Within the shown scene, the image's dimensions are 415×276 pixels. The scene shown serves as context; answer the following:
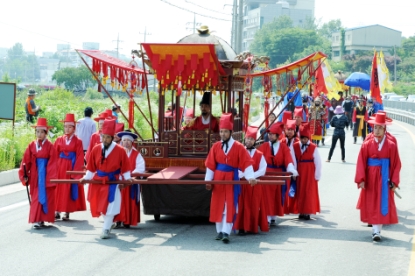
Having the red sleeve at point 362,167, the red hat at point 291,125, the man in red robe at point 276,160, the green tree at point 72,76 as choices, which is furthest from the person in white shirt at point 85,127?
the green tree at point 72,76

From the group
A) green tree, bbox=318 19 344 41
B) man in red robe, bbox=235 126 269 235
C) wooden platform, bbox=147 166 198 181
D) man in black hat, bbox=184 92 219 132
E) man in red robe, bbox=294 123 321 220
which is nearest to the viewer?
wooden platform, bbox=147 166 198 181

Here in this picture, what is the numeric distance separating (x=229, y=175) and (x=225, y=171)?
3.1 inches

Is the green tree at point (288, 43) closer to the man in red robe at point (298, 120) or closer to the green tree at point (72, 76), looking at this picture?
the green tree at point (72, 76)

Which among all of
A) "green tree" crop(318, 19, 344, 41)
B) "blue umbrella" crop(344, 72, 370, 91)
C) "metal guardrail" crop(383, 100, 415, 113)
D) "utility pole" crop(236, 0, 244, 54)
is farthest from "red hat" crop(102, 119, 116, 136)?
"green tree" crop(318, 19, 344, 41)

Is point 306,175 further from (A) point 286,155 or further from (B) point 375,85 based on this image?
(B) point 375,85

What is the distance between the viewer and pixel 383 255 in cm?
991

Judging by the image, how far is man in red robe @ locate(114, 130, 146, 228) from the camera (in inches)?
461

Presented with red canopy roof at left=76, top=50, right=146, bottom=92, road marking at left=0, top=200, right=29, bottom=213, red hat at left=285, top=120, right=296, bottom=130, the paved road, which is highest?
red canopy roof at left=76, top=50, right=146, bottom=92

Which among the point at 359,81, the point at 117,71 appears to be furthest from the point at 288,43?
the point at 117,71

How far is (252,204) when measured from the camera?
11438 millimetres

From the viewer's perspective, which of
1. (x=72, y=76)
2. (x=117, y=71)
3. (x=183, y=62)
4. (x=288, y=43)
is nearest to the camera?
(x=183, y=62)

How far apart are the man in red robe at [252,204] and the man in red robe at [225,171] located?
393 millimetres

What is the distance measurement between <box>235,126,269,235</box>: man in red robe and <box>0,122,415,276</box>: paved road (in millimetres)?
207

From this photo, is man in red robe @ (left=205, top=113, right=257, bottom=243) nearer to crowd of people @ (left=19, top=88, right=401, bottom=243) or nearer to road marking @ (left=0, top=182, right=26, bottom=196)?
crowd of people @ (left=19, top=88, right=401, bottom=243)
